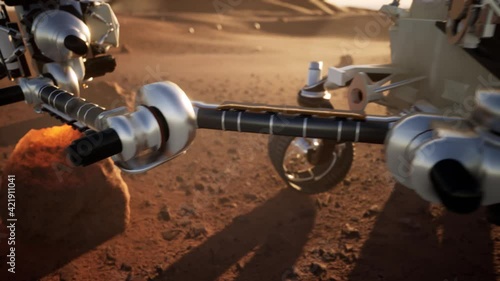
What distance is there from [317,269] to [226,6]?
22754 mm

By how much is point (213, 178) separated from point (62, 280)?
170 centimetres

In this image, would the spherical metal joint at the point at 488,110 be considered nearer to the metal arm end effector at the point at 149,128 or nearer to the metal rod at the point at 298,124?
the metal rod at the point at 298,124

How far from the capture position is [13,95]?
1.94 m

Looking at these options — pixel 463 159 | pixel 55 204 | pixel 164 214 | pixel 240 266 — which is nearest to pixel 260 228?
pixel 240 266

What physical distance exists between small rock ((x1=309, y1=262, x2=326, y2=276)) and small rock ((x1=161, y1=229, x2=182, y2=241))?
3.66 ft

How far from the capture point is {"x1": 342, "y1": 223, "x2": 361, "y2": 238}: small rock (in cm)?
294

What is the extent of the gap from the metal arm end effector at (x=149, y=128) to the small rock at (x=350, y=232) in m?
2.11

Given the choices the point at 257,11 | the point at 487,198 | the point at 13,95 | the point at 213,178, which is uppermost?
the point at 487,198

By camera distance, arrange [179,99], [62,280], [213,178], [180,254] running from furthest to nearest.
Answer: [213,178]
[180,254]
[62,280]
[179,99]

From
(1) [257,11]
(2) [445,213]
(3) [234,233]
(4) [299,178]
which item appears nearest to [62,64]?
(3) [234,233]

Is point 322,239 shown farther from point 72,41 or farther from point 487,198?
point 72,41

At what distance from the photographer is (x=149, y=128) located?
1.18m

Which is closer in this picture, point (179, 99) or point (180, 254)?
point (179, 99)

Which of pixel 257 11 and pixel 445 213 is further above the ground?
pixel 445 213
